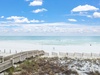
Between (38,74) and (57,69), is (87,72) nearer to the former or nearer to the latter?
(57,69)

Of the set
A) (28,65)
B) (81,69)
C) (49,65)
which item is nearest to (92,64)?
(81,69)

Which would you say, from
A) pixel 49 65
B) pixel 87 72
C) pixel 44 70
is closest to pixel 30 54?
pixel 49 65

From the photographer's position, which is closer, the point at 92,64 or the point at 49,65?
the point at 49,65

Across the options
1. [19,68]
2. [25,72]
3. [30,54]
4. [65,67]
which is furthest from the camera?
[30,54]

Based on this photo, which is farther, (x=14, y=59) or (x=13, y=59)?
(x=14, y=59)

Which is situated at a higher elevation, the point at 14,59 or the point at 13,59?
the point at 13,59

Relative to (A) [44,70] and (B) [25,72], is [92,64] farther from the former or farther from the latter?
(B) [25,72]

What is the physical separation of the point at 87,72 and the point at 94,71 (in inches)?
41.2

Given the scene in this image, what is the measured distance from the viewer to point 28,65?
101 ft

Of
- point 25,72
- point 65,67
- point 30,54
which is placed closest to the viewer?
point 25,72

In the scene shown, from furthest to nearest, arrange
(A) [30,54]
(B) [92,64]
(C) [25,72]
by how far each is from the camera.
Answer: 1. (A) [30,54]
2. (B) [92,64]
3. (C) [25,72]

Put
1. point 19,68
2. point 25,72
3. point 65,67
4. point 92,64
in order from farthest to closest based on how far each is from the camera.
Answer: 1. point 92,64
2. point 65,67
3. point 19,68
4. point 25,72

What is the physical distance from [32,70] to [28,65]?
7.41ft

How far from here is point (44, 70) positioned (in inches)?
1134
